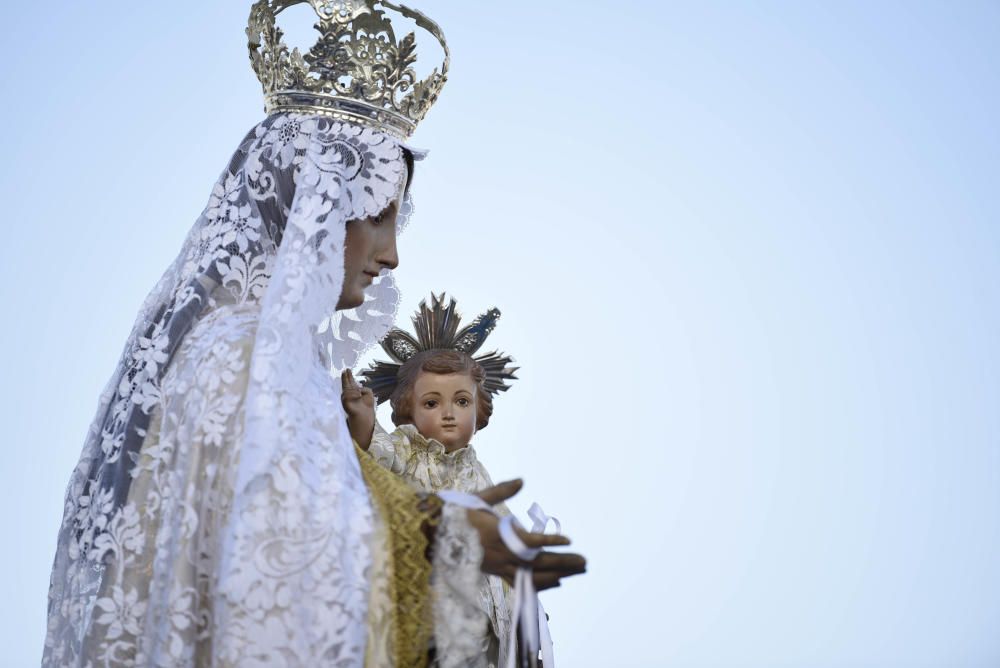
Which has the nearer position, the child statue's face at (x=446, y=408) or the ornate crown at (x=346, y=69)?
the ornate crown at (x=346, y=69)

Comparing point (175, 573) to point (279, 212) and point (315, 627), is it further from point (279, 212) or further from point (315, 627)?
point (279, 212)

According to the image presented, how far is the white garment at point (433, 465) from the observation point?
4.08m

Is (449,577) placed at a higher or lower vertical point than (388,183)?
lower

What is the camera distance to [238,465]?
2.87 metres

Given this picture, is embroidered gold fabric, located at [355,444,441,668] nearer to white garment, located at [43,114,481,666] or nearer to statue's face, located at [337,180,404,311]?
white garment, located at [43,114,481,666]

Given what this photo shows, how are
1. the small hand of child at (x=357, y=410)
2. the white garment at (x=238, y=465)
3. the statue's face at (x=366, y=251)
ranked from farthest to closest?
the small hand of child at (x=357, y=410) < the statue's face at (x=366, y=251) < the white garment at (x=238, y=465)

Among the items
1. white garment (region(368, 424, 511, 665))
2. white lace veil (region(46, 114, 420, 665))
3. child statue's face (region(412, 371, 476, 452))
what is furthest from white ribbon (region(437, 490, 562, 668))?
child statue's face (region(412, 371, 476, 452))

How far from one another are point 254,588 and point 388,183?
4.14ft

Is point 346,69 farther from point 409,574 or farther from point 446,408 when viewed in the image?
point 409,574

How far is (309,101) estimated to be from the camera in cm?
368

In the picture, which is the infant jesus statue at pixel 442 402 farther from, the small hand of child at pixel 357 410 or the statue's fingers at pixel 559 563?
the statue's fingers at pixel 559 563

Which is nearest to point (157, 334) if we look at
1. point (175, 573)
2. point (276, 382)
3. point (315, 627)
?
point (276, 382)

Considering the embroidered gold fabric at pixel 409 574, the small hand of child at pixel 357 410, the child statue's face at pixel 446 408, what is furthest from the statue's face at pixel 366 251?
the child statue's face at pixel 446 408

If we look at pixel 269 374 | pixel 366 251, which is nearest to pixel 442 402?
pixel 366 251
